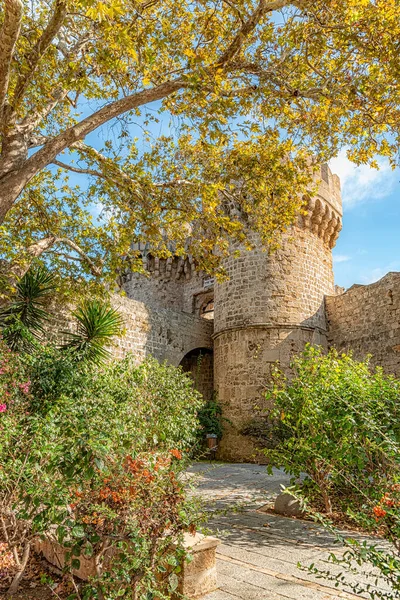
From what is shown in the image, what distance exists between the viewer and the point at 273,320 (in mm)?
12422

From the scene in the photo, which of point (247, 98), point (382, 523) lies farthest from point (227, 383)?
point (382, 523)

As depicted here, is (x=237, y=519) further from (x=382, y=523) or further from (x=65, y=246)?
(x=65, y=246)

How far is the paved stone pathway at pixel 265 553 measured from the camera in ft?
9.75

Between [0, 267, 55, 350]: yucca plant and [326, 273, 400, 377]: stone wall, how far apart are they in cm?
853

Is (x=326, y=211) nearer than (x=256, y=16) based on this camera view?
No

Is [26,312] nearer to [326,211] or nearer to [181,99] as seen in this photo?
[181,99]

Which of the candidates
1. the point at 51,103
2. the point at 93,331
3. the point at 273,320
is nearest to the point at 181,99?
the point at 51,103

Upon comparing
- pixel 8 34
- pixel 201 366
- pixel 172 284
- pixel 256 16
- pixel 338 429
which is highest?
pixel 172 284

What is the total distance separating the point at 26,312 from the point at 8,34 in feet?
18.3

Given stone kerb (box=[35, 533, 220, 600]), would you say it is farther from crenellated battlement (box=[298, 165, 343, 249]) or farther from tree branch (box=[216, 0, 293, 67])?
crenellated battlement (box=[298, 165, 343, 249])

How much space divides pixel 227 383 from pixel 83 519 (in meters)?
10.7

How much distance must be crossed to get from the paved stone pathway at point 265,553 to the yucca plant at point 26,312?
A: 170 inches

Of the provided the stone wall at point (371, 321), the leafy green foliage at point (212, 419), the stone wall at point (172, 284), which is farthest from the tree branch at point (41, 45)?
the stone wall at point (172, 284)

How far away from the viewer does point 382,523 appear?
8.37 ft
